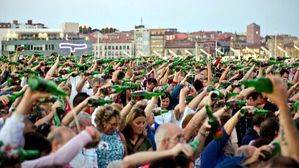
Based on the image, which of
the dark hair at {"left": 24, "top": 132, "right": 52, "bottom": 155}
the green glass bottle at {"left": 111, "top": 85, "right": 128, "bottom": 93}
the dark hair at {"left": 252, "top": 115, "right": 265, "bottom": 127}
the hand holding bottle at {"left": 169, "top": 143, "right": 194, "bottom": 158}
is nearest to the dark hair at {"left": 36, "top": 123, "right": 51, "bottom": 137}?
the dark hair at {"left": 24, "top": 132, "right": 52, "bottom": 155}

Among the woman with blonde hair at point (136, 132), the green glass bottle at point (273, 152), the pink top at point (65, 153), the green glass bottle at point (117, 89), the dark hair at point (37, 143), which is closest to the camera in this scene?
the pink top at point (65, 153)

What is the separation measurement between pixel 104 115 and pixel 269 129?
1.63 metres

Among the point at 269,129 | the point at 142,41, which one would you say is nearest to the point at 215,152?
the point at 269,129

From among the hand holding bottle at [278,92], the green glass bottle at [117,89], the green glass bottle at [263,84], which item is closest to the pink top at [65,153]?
the green glass bottle at [263,84]

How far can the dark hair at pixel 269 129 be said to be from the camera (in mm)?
6004

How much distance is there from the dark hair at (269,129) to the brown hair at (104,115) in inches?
57.5

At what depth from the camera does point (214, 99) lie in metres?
7.43

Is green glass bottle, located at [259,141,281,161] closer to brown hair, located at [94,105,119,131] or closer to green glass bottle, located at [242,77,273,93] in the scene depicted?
green glass bottle, located at [242,77,273,93]

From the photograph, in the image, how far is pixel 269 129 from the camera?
6.03m

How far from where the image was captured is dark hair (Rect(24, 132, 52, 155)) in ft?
15.8

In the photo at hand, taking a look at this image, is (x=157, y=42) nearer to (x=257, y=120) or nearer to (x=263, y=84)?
(x=257, y=120)

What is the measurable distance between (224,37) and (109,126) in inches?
6594

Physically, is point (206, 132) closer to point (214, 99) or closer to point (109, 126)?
point (109, 126)

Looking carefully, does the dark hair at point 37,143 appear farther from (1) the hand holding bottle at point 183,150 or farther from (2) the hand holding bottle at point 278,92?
(2) the hand holding bottle at point 278,92
